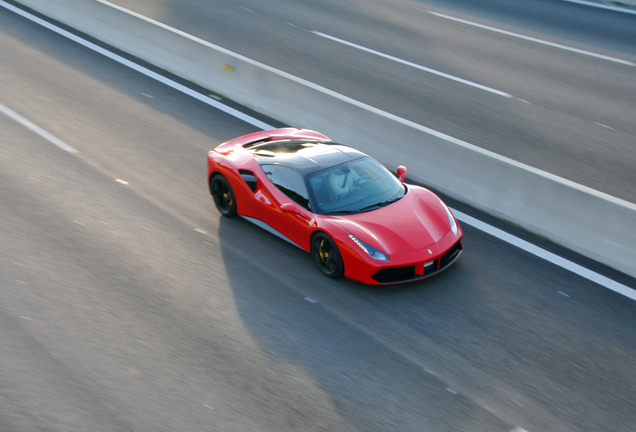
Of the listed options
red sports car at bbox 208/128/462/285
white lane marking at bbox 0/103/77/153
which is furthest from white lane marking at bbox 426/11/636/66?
white lane marking at bbox 0/103/77/153

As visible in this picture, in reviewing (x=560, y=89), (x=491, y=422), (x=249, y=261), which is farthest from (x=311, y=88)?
(x=491, y=422)

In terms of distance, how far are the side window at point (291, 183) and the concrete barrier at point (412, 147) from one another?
2999 mm

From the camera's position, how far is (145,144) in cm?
1035

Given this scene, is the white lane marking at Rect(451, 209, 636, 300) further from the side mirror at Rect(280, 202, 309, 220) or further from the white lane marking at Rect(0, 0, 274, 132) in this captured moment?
the white lane marking at Rect(0, 0, 274, 132)

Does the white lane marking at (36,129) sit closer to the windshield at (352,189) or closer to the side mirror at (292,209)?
the side mirror at (292,209)

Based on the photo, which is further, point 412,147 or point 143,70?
point 143,70

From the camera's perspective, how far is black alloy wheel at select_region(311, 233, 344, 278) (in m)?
6.77

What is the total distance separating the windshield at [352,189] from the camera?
7.05 meters

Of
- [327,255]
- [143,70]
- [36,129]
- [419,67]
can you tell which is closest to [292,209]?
[327,255]

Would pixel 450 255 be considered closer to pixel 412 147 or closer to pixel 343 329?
pixel 343 329

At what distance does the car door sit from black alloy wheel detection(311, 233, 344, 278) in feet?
0.57

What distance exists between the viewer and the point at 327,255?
6.93m

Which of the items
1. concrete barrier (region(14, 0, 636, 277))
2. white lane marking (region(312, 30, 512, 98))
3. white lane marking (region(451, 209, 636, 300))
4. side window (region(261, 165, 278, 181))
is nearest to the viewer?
white lane marking (region(451, 209, 636, 300))

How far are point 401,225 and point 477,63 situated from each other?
966 centimetres
